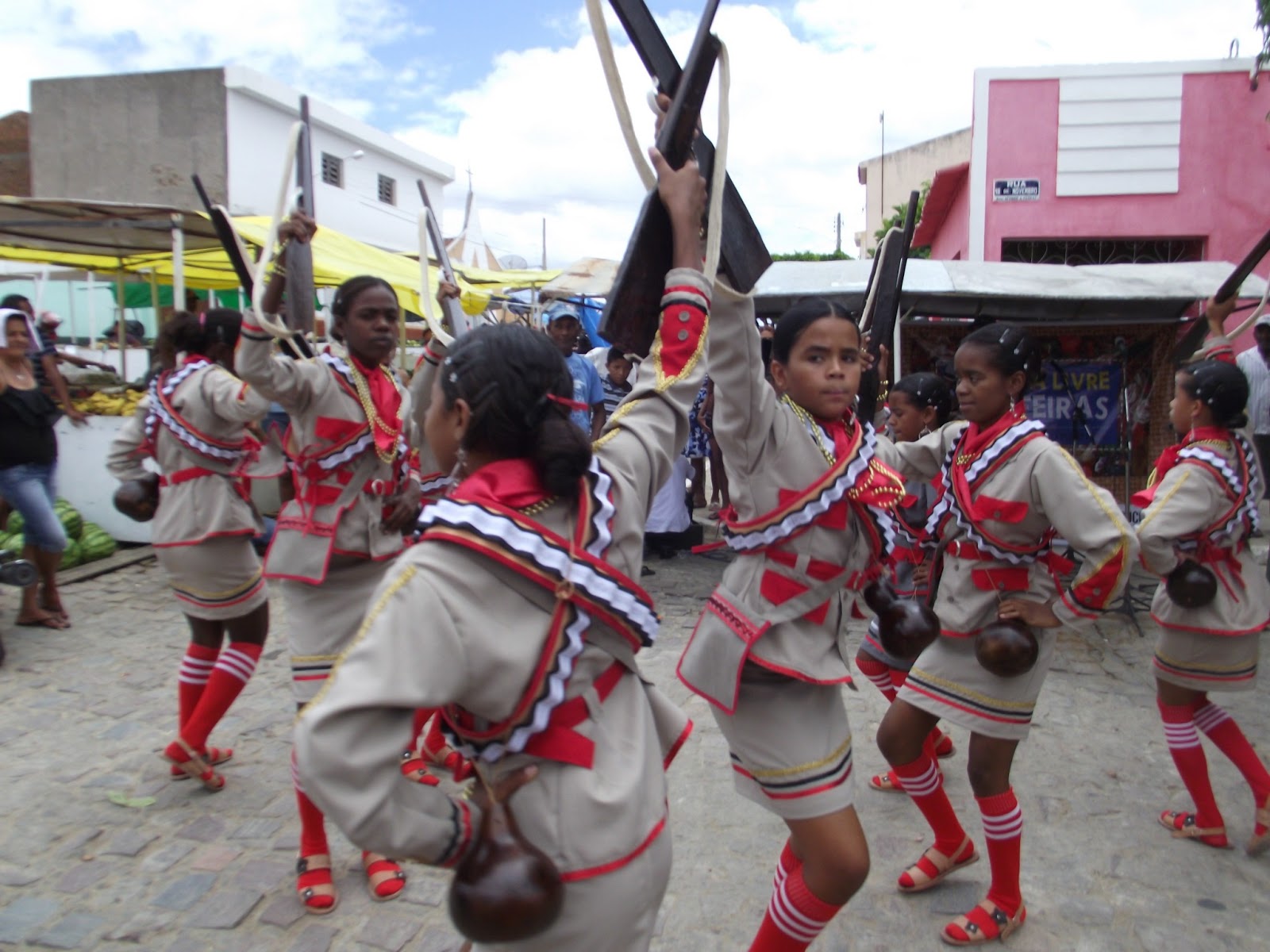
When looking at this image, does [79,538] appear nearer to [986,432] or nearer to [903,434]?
[903,434]

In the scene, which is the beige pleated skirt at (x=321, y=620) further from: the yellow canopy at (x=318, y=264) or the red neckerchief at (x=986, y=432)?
the yellow canopy at (x=318, y=264)

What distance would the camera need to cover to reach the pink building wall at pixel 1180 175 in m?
12.3

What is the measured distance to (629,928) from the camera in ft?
5.14

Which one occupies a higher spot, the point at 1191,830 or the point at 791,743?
the point at 791,743

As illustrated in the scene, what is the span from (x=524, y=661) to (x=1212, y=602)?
3132 millimetres

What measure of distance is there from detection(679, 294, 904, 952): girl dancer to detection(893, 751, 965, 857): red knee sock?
762 millimetres

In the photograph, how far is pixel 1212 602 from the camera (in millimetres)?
3494

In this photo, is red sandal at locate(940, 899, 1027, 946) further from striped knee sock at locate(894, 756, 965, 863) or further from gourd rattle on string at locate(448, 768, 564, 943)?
gourd rattle on string at locate(448, 768, 564, 943)

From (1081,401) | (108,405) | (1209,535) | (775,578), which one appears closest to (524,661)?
(775,578)

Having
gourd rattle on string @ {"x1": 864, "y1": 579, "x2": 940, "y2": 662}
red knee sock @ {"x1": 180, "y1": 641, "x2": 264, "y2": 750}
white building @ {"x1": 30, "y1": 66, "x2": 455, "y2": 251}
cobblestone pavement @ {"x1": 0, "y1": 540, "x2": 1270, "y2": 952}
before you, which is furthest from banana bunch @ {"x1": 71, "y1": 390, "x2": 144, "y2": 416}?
white building @ {"x1": 30, "y1": 66, "x2": 455, "y2": 251}

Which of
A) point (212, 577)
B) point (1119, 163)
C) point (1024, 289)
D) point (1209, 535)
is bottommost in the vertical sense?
point (212, 577)

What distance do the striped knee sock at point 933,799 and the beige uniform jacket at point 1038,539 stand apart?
500mm

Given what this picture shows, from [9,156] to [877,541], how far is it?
28236 millimetres

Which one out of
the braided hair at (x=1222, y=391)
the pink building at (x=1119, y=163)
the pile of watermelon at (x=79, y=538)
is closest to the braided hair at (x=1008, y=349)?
the braided hair at (x=1222, y=391)
